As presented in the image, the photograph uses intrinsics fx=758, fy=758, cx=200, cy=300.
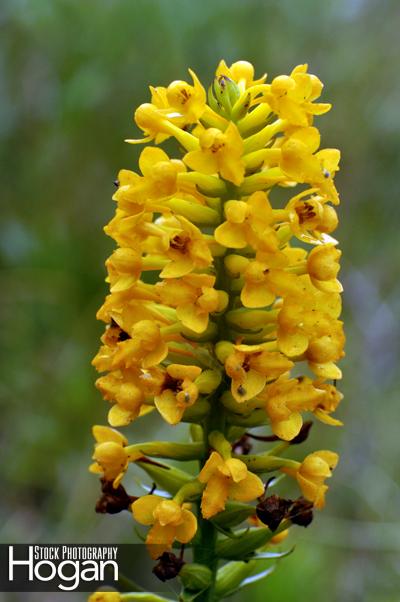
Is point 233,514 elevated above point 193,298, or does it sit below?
below

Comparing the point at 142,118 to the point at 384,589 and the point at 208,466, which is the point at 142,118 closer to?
the point at 208,466

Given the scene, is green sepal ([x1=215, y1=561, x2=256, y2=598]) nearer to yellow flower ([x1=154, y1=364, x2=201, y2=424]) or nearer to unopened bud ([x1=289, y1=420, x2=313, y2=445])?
unopened bud ([x1=289, y1=420, x2=313, y2=445])

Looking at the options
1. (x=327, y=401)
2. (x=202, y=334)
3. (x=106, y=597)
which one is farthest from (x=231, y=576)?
(x=202, y=334)

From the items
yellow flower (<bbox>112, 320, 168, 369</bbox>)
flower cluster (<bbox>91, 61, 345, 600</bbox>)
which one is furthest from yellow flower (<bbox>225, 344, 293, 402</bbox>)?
yellow flower (<bbox>112, 320, 168, 369</bbox>)

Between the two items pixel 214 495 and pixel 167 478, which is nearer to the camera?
pixel 214 495

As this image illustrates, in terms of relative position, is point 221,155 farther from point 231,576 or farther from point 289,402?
point 231,576

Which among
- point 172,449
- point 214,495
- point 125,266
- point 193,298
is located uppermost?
point 125,266
